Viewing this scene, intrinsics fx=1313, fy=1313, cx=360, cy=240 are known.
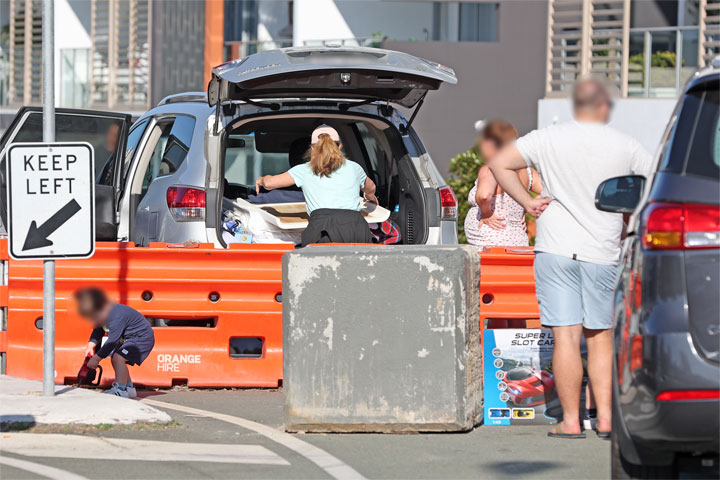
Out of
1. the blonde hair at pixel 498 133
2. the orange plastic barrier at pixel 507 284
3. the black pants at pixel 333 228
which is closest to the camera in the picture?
the blonde hair at pixel 498 133

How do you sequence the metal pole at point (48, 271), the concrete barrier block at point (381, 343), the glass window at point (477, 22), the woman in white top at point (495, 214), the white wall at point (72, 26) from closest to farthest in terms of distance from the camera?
the concrete barrier block at point (381, 343) → the metal pole at point (48, 271) → the woman in white top at point (495, 214) → the glass window at point (477, 22) → the white wall at point (72, 26)

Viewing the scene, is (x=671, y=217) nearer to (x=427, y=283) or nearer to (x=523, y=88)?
(x=427, y=283)

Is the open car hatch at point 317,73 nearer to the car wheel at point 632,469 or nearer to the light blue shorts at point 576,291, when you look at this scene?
the light blue shorts at point 576,291

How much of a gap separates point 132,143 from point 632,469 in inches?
274

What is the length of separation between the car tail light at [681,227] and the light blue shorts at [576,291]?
1.86 metres

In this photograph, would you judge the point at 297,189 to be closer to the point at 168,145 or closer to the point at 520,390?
the point at 168,145

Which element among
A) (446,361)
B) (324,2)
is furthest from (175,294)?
(324,2)

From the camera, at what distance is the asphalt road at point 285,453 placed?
20.1ft

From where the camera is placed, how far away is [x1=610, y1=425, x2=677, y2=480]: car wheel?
516cm

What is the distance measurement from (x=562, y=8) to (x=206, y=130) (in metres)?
16.1

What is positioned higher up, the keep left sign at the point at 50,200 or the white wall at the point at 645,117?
the white wall at the point at 645,117

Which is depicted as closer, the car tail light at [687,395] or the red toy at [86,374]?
the car tail light at [687,395]

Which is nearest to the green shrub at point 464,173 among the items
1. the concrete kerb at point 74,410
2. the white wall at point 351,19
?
the white wall at point 351,19

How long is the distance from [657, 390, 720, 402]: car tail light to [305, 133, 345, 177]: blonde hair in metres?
4.59
